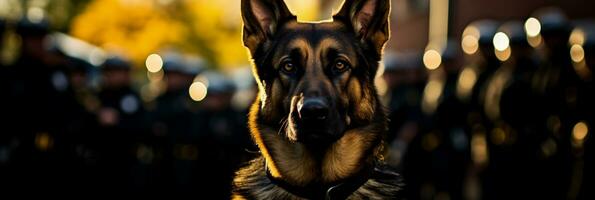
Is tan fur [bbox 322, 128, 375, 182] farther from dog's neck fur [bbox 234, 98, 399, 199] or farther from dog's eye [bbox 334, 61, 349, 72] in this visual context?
dog's eye [bbox 334, 61, 349, 72]

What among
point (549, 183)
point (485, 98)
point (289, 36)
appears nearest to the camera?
point (289, 36)

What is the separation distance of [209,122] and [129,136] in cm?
120

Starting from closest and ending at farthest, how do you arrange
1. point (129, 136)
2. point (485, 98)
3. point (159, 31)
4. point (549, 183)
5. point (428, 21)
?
point (549, 183) < point (485, 98) < point (129, 136) < point (428, 21) < point (159, 31)

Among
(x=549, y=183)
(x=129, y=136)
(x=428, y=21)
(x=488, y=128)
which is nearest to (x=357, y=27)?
(x=549, y=183)

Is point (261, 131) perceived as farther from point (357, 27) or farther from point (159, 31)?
point (159, 31)

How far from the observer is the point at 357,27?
440cm

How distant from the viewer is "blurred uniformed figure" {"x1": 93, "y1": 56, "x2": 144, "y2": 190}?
1099 cm

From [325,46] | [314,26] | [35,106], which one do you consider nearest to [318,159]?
[325,46]

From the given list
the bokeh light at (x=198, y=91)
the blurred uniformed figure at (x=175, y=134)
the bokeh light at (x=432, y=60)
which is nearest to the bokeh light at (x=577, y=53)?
the bokeh light at (x=432, y=60)

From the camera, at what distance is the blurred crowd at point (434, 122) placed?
774 centimetres

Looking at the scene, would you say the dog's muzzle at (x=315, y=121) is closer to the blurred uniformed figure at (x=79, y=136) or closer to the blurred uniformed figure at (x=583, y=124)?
the blurred uniformed figure at (x=583, y=124)

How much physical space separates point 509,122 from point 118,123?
16.9ft

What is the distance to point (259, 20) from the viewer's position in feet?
14.7

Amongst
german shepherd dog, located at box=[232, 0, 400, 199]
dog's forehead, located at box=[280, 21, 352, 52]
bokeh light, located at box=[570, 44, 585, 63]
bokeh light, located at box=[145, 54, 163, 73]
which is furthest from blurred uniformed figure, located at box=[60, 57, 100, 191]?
dog's forehead, located at box=[280, 21, 352, 52]
